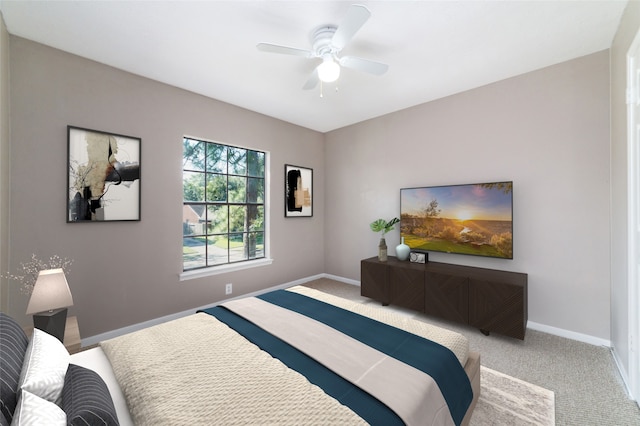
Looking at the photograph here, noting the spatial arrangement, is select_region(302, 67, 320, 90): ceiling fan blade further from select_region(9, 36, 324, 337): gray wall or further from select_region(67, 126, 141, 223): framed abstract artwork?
select_region(67, 126, 141, 223): framed abstract artwork

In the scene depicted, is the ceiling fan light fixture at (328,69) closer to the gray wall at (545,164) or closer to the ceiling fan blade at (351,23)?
the ceiling fan blade at (351,23)

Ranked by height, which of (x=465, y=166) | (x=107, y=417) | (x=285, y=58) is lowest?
(x=107, y=417)

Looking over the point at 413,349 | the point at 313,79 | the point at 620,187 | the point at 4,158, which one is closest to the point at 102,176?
the point at 4,158

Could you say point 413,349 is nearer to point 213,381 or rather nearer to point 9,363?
point 213,381

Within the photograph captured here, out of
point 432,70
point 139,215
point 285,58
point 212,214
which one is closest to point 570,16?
point 432,70

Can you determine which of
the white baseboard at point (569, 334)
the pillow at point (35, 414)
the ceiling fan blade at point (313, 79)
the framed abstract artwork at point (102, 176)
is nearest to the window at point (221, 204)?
the framed abstract artwork at point (102, 176)

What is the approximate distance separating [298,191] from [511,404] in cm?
350

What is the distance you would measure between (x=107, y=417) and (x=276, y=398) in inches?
22.0

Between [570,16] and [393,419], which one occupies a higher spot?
[570,16]

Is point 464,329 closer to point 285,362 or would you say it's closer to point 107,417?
point 285,362

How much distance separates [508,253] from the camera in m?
2.82

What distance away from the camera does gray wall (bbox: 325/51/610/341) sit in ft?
8.04

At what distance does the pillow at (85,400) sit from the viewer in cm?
83

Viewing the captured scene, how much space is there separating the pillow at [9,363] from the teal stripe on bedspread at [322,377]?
91 centimetres
